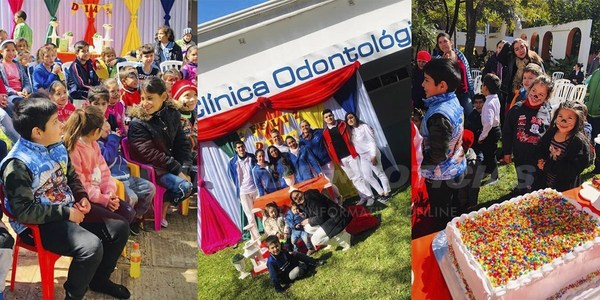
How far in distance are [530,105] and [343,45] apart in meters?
1.30

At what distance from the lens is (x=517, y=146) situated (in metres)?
2.85

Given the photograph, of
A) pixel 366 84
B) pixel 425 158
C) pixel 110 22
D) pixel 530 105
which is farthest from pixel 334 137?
pixel 530 105

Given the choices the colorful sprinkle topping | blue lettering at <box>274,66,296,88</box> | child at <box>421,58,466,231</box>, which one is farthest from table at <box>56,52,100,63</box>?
the colorful sprinkle topping

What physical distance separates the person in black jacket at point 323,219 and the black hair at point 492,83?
1132 mm

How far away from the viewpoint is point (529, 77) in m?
2.81

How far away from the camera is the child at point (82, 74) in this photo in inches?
78.1

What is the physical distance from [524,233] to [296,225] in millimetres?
1265

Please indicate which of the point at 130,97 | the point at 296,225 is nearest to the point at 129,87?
the point at 130,97

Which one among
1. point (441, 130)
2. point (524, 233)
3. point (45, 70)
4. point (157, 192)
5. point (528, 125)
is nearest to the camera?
point (45, 70)

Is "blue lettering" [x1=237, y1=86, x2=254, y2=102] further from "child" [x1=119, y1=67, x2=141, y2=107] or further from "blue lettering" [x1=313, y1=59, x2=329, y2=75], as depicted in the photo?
"child" [x1=119, y1=67, x2=141, y2=107]

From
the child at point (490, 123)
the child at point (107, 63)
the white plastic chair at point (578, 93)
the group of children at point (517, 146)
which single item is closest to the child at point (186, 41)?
the child at point (107, 63)

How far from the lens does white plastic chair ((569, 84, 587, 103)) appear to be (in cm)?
283

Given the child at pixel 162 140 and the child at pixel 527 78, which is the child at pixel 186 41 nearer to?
the child at pixel 162 140

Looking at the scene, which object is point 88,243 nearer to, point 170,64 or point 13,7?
point 170,64
